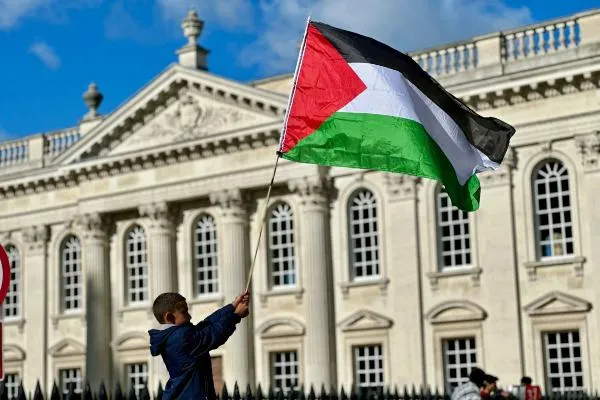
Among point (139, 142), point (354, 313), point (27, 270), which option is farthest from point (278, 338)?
point (27, 270)

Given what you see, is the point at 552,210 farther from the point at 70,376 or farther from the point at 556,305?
the point at 70,376

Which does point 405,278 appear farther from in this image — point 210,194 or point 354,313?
point 210,194

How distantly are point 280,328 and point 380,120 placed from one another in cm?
2604

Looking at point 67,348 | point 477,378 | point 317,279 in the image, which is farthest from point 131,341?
point 477,378

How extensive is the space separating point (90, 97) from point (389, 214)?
13.5 meters

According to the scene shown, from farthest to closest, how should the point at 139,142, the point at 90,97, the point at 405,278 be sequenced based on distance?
the point at 90,97 → the point at 139,142 → the point at 405,278

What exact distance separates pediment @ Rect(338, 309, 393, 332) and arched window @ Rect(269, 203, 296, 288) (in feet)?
7.87

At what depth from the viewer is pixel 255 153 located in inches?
1503

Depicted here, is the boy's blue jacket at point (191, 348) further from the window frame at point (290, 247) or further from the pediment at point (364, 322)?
the window frame at point (290, 247)

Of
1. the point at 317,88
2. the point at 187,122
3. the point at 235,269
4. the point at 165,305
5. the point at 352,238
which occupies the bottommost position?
the point at 165,305

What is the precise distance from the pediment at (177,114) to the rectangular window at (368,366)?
24.1ft

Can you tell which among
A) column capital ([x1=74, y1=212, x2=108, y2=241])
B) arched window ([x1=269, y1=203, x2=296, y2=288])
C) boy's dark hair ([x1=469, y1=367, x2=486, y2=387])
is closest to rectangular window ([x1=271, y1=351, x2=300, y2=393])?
arched window ([x1=269, y1=203, x2=296, y2=288])

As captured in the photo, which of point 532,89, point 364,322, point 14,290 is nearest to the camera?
point 532,89

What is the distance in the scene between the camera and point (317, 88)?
1151cm
